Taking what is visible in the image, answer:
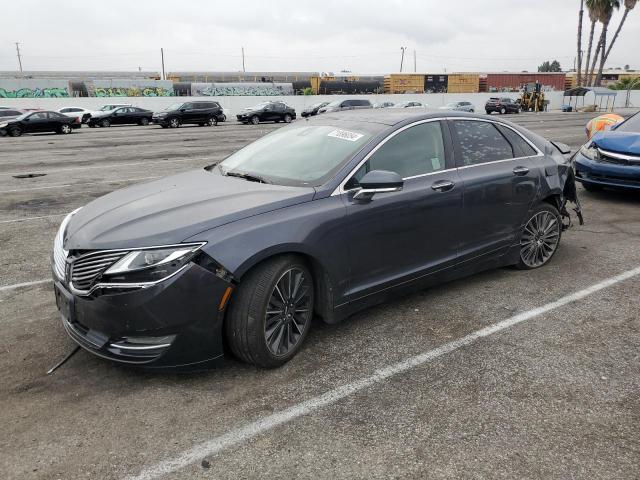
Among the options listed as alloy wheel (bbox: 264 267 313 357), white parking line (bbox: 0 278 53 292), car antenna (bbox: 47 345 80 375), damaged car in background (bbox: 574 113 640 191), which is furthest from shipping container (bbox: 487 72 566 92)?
car antenna (bbox: 47 345 80 375)

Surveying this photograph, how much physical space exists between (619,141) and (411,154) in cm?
547

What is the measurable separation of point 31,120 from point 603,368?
92.0 ft

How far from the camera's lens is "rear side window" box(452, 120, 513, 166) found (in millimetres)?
4559

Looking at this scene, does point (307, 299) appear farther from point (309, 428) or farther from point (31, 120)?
point (31, 120)

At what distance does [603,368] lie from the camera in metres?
3.48

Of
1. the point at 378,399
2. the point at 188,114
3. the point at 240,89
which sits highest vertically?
the point at 240,89

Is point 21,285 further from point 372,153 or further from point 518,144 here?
point 518,144

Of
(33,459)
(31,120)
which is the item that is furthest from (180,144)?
(33,459)

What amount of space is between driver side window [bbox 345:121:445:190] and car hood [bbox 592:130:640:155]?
490 cm

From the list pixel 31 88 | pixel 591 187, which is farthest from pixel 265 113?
pixel 591 187

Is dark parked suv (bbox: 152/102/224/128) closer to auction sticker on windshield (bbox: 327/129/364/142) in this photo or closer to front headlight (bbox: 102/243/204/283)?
auction sticker on windshield (bbox: 327/129/364/142)

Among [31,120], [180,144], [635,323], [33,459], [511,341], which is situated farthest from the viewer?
[31,120]

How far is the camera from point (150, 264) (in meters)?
2.96

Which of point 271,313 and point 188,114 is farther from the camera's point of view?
point 188,114
